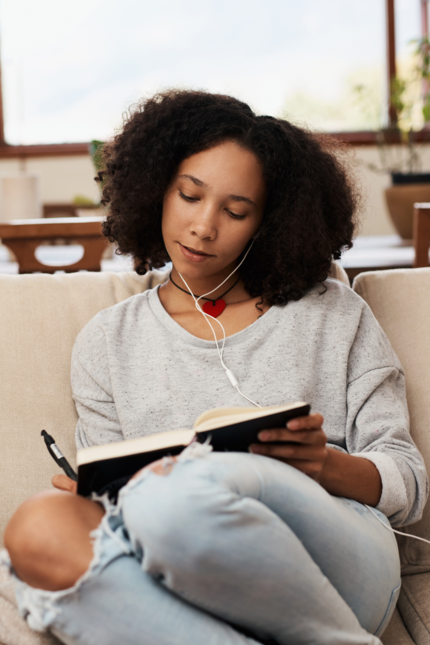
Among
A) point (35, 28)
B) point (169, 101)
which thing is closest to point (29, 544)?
point (169, 101)

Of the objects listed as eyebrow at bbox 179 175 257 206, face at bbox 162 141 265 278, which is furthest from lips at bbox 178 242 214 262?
eyebrow at bbox 179 175 257 206

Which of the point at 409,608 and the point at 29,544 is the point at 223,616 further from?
the point at 409,608

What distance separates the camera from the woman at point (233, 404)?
0.80 metres

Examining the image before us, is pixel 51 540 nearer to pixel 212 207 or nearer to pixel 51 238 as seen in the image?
pixel 212 207

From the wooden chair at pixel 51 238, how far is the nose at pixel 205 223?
0.64 metres

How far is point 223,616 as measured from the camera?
824 millimetres

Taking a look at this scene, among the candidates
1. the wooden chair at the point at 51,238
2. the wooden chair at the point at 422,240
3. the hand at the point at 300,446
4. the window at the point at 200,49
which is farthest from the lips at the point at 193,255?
the window at the point at 200,49

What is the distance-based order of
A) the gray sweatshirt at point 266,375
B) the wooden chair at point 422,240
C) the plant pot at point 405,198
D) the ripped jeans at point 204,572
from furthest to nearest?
the plant pot at point 405,198, the wooden chair at point 422,240, the gray sweatshirt at point 266,375, the ripped jeans at point 204,572

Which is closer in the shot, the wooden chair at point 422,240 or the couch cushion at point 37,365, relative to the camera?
the couch cushion at point 37,365

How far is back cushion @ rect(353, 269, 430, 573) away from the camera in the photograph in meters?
1.26

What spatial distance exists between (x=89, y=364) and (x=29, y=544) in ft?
1.50

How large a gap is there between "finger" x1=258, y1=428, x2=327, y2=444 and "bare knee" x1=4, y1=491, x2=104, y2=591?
0.26m

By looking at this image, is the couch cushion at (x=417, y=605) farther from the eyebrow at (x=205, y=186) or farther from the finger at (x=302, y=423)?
the eyebrow at (x=205, y=186)

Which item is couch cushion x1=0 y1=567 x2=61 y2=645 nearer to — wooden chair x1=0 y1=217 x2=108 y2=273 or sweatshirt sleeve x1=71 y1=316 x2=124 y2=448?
sweatshirt sleeve x1=71 y1=316 x2=124 y2=448
